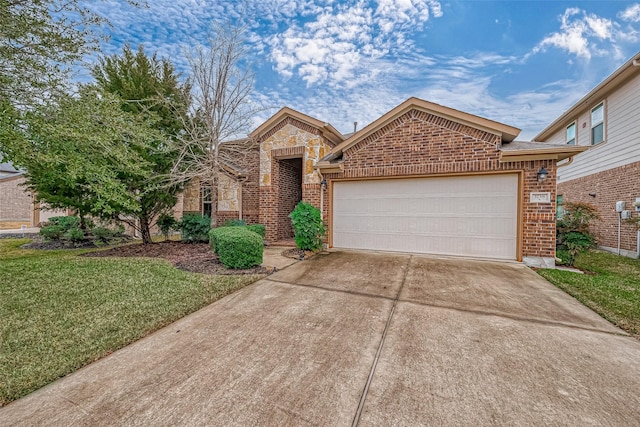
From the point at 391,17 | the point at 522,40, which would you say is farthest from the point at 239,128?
the point at 522,40

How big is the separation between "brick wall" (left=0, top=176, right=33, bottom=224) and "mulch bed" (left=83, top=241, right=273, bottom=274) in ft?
59.1

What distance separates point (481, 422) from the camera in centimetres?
176

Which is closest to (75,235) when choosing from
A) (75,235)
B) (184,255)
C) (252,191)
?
(75,235)

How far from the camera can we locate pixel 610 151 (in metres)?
9.00

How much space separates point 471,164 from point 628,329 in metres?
4.54

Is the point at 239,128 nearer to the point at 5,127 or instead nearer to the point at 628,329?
the point at 5,127

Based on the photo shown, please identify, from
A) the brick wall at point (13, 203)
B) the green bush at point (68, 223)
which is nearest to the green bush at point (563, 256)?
the green bush at point (68, 223)

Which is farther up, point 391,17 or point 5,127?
point 391,17

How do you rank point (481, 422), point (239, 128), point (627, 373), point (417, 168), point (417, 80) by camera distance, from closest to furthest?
point (481, 422)
point (627, 373)
point (417, 168)
point (239, 128)
point (417, 80)

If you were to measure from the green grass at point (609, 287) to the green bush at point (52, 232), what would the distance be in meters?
15.6

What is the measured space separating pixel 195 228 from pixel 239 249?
4.90 meters

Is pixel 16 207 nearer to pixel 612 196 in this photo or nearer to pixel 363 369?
pixel 363 369

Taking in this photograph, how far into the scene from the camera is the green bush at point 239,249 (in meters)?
5.72

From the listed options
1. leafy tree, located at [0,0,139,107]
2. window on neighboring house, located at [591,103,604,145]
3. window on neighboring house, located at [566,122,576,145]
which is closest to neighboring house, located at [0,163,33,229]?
leafy tree, located at [0,0,139,107]
